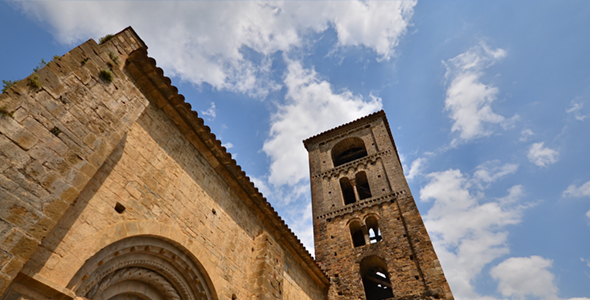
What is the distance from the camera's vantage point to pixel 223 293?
5594 mm

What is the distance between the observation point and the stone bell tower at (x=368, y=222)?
1054 cm

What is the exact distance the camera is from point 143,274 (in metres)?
4.66

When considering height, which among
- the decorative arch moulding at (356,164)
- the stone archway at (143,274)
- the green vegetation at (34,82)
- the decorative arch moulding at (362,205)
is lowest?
the stone archway at (143,274)

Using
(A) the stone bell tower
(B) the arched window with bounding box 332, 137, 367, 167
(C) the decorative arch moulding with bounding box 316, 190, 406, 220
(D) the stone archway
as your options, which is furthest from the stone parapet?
(B) the arched window with bounding box 332, 137, 367, 167

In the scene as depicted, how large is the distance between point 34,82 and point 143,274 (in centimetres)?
300

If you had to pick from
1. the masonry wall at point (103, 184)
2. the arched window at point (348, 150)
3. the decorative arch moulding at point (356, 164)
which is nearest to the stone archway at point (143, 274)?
the masonry wall at point (103, 184)

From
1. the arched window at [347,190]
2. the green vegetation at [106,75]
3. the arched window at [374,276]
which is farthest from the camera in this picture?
the arched window at [347,190]

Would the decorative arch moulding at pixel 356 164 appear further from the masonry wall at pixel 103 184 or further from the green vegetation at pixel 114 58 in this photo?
the green vegetation at pixel 114 58

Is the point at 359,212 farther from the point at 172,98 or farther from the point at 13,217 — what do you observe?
the point at 13,217

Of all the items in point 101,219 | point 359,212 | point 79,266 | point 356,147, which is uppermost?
point 356,147

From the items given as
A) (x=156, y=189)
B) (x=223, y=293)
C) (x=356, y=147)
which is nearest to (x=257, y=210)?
(x=223, y=293)

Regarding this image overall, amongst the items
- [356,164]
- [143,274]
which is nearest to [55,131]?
[143,274]

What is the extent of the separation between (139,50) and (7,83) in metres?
2.15

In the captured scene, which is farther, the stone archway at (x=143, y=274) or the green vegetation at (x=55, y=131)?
the stone archway at (x=143, y=274)
